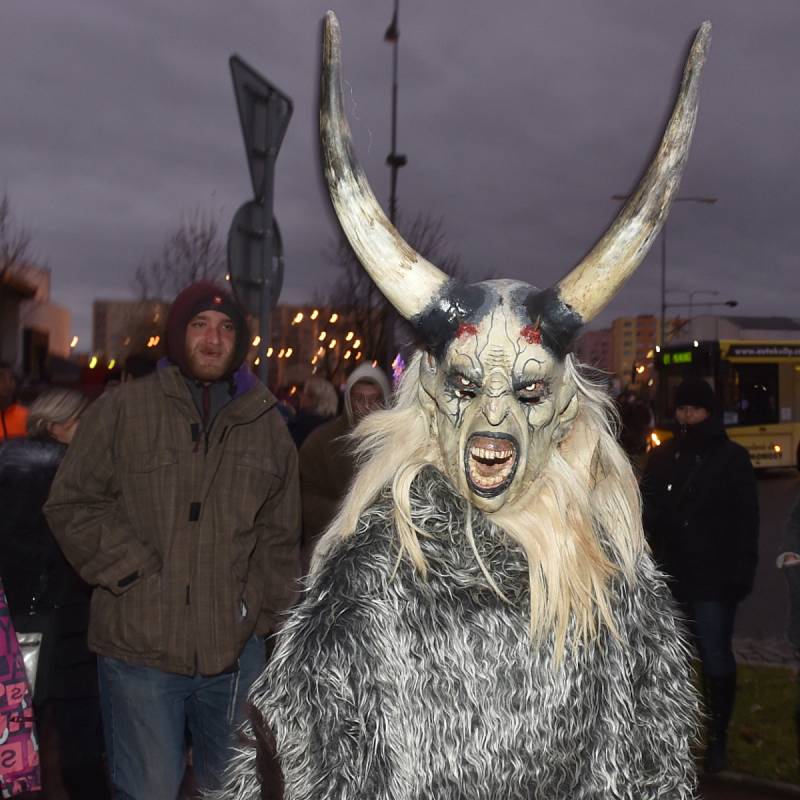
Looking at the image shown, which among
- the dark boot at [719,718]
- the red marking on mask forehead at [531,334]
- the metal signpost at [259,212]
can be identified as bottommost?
the dark boot at [719,718]

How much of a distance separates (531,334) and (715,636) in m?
3.55

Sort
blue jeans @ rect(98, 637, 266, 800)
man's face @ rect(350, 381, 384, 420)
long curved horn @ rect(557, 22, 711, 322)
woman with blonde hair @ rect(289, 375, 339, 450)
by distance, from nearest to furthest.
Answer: long curved horn @ rect(557, 22, 711, 322)
blue jeans @ rect(98, 637, 266, 800)
man's face @ rect(350, 381, 384, 420)
woman with blonde hair @ rect(289, 375, 339, 450)

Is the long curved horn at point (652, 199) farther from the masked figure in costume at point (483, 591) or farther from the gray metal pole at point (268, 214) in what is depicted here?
the gray metal pole at point (268, 214)

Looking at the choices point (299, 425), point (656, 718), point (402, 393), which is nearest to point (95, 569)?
point (402, 393)

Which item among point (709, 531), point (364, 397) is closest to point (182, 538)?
point (364, 397)

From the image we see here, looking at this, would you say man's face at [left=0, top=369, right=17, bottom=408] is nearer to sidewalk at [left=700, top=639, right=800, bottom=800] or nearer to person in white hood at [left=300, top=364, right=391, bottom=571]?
person in white hood at [left=300, top=364, right=391, bottom=571]

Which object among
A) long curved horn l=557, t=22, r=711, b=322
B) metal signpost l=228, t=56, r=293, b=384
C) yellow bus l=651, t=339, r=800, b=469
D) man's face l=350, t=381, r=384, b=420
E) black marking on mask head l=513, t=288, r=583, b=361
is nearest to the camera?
long curved horn l=557, t=22, r=711, b=322

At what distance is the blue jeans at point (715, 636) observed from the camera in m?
5.37

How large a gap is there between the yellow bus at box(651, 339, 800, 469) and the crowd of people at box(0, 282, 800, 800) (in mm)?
18834

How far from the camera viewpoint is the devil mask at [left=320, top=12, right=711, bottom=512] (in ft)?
7.45

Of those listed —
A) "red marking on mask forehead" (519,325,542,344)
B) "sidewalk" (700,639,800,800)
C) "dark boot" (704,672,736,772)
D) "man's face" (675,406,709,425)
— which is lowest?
"sidewalk" (700,639,800,800)

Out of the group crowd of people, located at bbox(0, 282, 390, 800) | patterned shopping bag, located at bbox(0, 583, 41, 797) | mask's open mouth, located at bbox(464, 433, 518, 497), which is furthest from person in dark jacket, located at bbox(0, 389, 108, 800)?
mask's open mouth, located at bbox(464, 433, 518, 497)

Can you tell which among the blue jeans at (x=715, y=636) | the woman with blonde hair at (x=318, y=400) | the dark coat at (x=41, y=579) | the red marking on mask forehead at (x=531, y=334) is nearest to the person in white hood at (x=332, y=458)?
the dark coat at (x=41, y=579)

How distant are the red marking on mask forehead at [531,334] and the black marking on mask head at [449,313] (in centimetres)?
10
